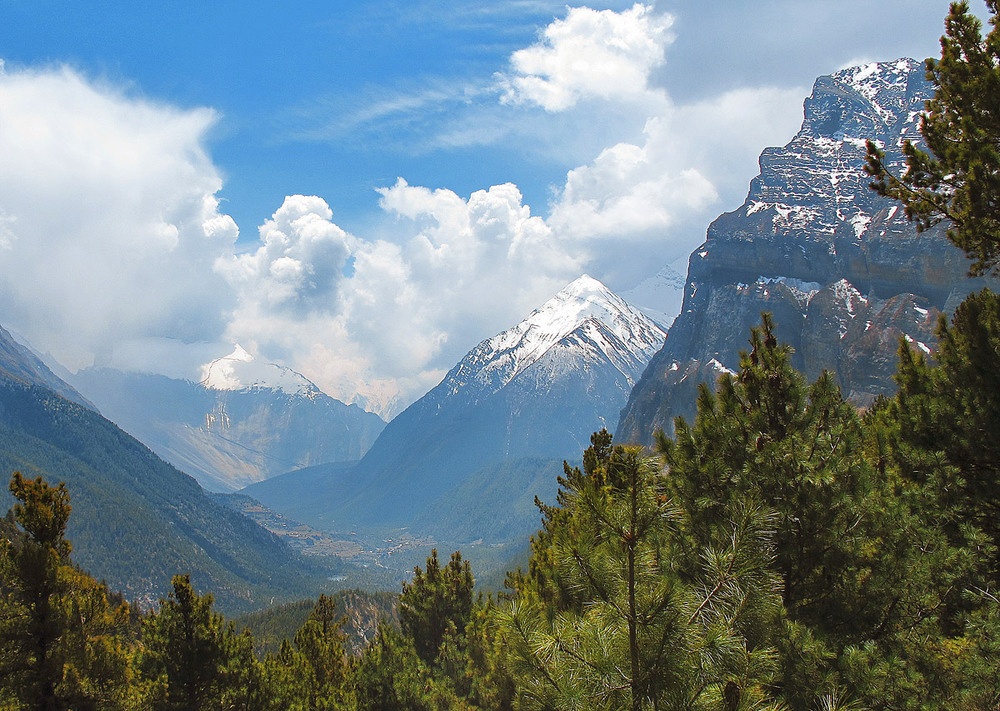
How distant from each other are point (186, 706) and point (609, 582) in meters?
19.6

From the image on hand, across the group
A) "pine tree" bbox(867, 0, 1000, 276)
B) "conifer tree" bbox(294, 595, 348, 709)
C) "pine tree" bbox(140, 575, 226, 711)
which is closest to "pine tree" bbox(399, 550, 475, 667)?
"conifer tree" bbox(294, 595, 348, 709)

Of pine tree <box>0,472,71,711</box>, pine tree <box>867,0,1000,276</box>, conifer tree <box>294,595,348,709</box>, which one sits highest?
pine tree <box>867,0,1000,276</box>

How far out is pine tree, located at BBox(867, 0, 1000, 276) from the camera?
10.9 meters

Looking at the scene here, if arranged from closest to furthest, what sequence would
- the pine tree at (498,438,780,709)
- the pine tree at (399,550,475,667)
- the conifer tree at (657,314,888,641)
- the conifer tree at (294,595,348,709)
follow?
the pine tree at (498,438,780,709)
the conifer tree at (657,314,888,641)
the conifer tree at (294,595,348,709)
the pine tree at (399,550,475,667)

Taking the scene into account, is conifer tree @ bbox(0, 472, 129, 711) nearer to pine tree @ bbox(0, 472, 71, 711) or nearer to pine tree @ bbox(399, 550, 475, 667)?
pine tree @ bbox(0, 472, 71, 711)

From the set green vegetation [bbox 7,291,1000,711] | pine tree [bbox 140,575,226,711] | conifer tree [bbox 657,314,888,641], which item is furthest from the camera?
pine tree [bbox 140,575,226,711]

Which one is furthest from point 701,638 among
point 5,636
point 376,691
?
point 376,691

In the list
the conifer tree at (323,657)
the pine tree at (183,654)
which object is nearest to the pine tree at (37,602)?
the pine tree at (183,654)

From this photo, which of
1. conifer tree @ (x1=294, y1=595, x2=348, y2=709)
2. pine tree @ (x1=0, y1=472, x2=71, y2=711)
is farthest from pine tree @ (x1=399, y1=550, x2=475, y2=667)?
pine tree @ (x1=0, y1=472, x2=71, y2=711)

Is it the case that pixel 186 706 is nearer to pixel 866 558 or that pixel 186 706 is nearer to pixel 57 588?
pixel 57 588

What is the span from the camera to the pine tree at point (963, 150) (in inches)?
428

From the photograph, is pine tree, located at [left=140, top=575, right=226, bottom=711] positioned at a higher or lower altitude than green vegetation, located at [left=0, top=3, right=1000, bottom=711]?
lower

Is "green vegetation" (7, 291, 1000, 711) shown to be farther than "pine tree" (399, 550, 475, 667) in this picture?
No

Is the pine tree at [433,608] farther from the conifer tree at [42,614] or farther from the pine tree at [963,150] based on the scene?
the pine tree at [963,150]
